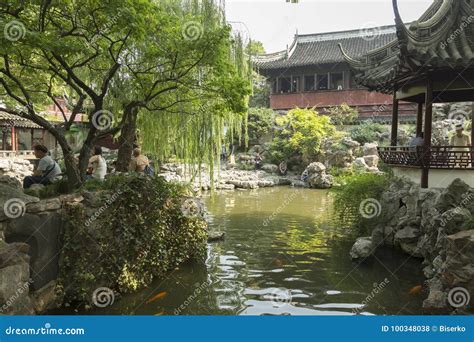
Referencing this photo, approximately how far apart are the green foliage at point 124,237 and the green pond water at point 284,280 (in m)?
0.28

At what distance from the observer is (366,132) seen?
25.3m

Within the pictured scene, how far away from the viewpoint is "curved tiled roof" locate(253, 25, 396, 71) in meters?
29.3

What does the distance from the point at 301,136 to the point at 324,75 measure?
7.03 meters

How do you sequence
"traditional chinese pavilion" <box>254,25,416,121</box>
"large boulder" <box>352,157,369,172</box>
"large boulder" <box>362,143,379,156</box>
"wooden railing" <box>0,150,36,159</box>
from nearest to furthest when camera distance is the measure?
"wooden railing" <box>0,150,36,159</box> < "large boulder" <box>352,157,369,172</box> < "large boulder" <box>362,143,379,156</box> < "traditional chinese pavilion" <box>254,25,416,121</box>

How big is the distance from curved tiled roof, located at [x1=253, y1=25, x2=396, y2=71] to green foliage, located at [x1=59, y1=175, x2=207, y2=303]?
2307cm

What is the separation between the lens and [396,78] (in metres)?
9.84

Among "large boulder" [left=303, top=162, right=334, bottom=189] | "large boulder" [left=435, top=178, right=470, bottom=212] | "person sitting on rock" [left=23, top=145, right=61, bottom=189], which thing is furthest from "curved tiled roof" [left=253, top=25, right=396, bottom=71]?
"person sitting on rock" [left=23, top=145, right=61, bottom=189]

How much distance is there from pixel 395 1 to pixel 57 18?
5.87m

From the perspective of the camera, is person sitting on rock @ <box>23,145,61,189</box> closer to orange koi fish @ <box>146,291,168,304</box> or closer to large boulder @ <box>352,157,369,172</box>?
orange koi fish @ <box>146,291,168,304</box>

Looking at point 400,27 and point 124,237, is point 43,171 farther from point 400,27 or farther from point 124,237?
point 400,27

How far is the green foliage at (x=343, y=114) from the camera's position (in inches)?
1031

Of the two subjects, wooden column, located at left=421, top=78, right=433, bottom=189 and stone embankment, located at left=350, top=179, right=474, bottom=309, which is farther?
wooden column, located at left=421, top=78, right=433, bottom=189

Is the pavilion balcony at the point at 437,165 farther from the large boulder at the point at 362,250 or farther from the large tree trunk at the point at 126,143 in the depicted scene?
the large tree trunk at the point at 126,143

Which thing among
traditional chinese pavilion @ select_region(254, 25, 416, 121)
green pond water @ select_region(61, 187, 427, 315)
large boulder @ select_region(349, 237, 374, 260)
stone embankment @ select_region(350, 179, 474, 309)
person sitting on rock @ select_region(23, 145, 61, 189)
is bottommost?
green pond water @ select_region(61, 187, 427, 315)
